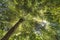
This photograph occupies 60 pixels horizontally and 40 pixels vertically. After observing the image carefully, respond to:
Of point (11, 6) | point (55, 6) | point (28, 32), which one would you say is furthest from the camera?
point (28, 32)

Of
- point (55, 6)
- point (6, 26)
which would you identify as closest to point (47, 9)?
point (55, 6)

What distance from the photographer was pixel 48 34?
875 cm

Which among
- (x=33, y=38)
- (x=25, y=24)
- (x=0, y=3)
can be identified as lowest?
(x=33, y=38)

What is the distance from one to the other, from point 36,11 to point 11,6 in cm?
118

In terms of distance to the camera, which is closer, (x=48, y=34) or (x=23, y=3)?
(x=23, y=3)

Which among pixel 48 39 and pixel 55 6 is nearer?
pixel 55 6

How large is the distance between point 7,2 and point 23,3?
0.89 meters

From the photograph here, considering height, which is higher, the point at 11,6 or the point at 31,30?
the point at 11,6

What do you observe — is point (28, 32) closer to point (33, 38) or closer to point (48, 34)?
point (33, 38)

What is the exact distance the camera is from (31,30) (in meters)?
9.23

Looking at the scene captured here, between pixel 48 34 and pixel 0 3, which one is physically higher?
pixel 0 3

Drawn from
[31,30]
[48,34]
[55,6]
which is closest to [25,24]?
[31,30]

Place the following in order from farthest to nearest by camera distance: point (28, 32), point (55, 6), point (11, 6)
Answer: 1. point (28, 32)
2. point (11, 6)
3. point (55, 6)

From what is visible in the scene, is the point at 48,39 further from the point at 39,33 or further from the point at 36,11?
the point at 36,11
